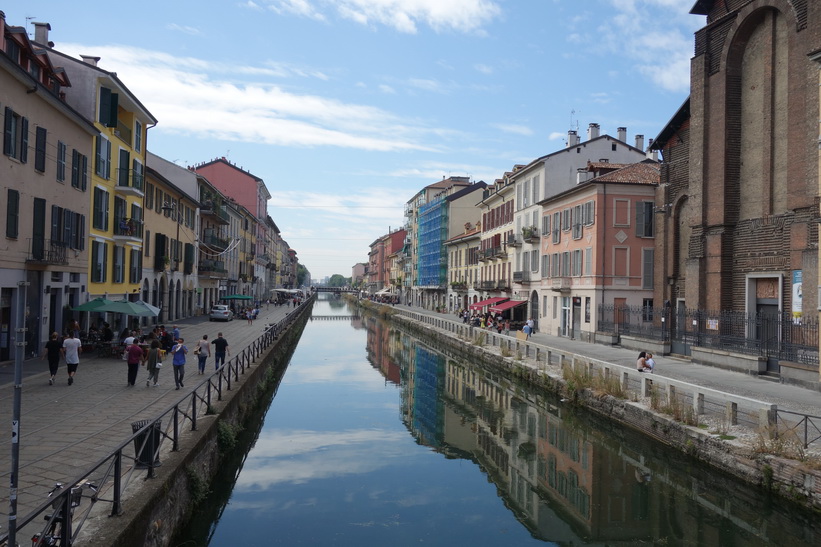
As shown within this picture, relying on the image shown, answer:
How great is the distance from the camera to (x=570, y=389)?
20.0 metres

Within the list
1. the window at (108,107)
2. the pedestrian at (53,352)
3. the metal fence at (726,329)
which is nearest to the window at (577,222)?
the metal fence at (726,329)

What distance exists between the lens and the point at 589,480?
44.4 feet

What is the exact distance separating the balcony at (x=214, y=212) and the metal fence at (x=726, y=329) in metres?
32.4

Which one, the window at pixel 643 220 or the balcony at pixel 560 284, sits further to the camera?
the balcony at pixel 560 284

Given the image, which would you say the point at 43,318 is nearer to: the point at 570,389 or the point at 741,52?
the point at 570,389

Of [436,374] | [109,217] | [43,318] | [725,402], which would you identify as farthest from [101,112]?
[725,402]

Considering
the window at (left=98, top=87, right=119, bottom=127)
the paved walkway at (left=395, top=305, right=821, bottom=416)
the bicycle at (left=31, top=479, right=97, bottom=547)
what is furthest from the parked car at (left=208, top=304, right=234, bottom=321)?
the bicycle at (left=31, top=479, right=97, bottom=547)

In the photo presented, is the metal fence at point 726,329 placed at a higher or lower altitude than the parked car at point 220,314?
higher

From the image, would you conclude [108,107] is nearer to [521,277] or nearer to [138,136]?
[138,136]

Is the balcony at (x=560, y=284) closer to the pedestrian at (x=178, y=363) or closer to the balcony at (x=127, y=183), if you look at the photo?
the balcony at (x=127, y=183)

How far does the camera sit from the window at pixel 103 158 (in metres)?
26.5

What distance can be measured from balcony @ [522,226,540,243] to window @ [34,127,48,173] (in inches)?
1191

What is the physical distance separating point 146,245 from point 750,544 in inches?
1326

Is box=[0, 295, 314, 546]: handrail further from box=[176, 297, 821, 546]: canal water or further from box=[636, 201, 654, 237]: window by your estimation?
box=[636, 201, 654, 237]: window
